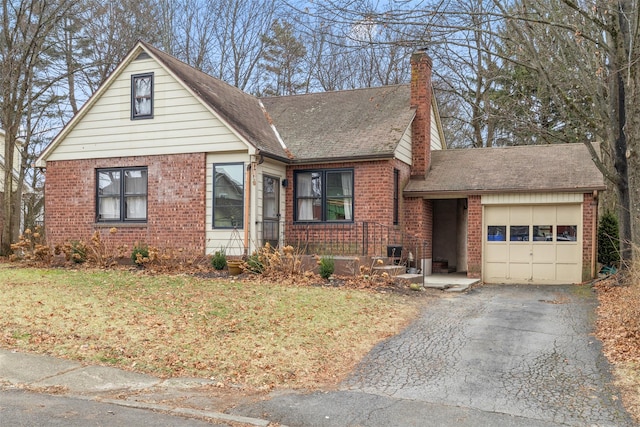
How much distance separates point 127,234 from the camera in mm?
15953

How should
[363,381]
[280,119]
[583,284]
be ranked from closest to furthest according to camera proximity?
[363,381] → [583,284] → [280,119]

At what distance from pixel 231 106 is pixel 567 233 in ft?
32.8

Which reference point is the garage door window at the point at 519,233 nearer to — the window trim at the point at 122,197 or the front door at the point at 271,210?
the front door at the point at 271,210

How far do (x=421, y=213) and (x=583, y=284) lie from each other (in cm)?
473

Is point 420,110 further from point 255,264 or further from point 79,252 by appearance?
point 79,252

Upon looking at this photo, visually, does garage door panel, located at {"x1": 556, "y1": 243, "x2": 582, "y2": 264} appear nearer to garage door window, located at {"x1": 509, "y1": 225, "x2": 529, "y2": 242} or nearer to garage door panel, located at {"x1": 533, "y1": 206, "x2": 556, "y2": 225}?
garage door panel, located at {"x1": 533, "y1": 206, "x2": 556, "y2": 225}

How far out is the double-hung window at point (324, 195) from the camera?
15.9 m

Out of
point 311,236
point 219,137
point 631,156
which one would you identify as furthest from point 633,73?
point 219,137

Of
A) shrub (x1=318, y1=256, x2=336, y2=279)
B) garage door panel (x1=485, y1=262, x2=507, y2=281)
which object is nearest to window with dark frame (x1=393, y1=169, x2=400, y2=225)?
garage door panel (x1=485, y1=262, x2=507, y2=281)

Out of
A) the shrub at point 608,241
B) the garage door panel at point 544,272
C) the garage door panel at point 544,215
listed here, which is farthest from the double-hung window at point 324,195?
the shrub at point 608,241

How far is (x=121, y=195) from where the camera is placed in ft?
52.9

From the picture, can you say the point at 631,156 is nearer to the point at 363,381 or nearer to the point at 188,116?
the point at 363,381

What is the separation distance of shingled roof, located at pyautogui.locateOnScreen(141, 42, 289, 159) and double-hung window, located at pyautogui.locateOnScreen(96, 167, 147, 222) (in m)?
2.75

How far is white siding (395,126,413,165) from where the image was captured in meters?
16.2
